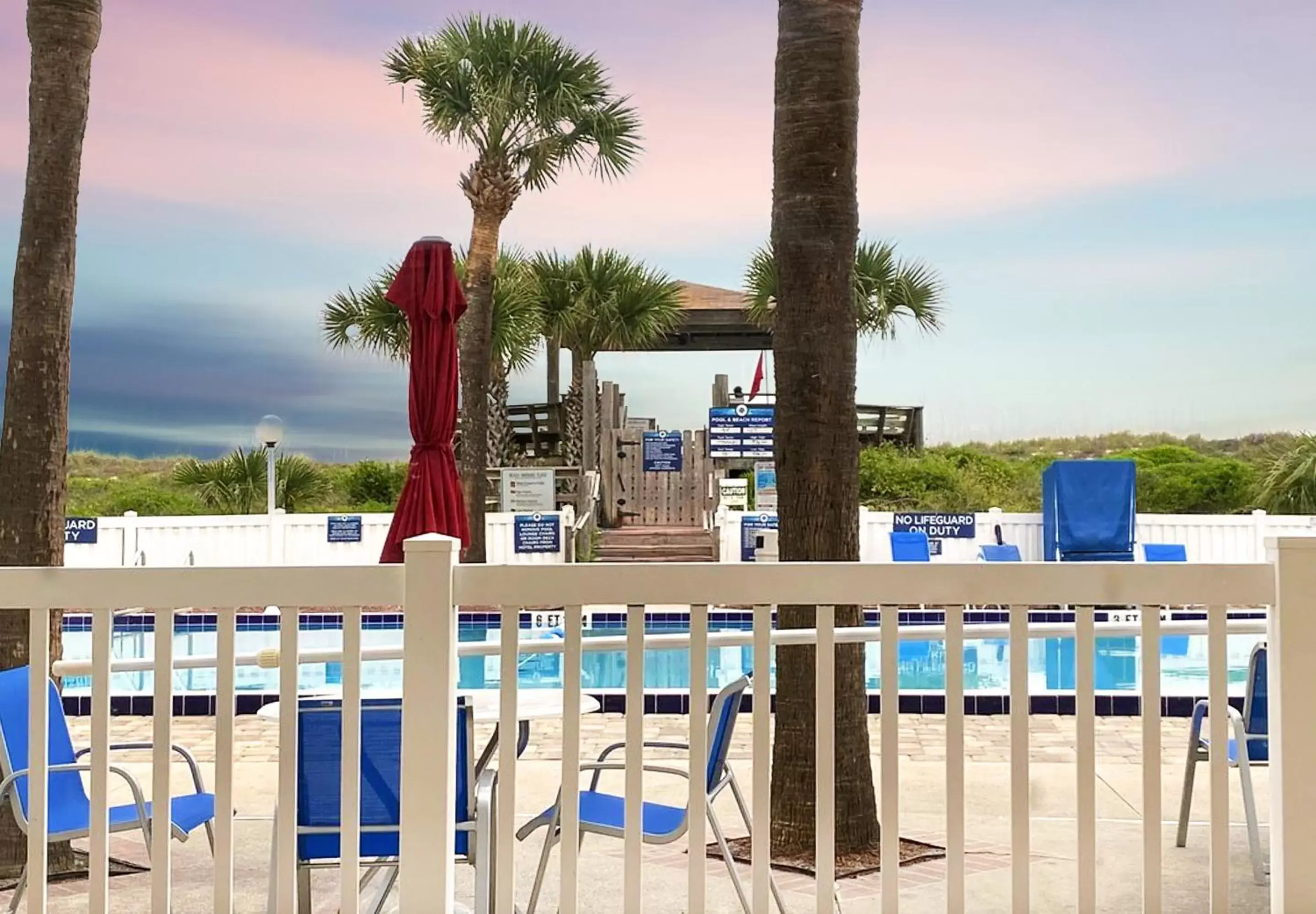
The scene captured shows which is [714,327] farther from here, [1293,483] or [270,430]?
[270,430]

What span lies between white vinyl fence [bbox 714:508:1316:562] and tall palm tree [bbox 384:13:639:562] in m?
3.00

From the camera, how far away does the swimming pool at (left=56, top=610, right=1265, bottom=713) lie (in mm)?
9320

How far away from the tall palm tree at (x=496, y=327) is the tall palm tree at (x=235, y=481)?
211cm

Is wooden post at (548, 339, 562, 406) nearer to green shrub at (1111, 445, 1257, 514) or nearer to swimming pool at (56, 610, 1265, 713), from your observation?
green shrub at (1111, 445, 1257, 514)

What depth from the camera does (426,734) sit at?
2518 millimetres

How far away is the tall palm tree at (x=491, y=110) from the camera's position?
13.7 metres

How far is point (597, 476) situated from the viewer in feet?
59.3

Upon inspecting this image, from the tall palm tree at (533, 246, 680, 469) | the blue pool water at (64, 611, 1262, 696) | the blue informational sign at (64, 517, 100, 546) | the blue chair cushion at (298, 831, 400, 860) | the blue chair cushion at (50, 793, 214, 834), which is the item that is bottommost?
the blue pool water at (64, 611, 1262, 696)

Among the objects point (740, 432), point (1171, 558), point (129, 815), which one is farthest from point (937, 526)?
point (129, 815)

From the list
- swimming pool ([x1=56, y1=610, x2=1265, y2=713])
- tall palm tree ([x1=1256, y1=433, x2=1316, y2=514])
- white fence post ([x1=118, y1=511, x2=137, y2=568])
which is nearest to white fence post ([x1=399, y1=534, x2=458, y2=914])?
swimming pool ([x1=56, y1=610, x2=1265, y2=713])

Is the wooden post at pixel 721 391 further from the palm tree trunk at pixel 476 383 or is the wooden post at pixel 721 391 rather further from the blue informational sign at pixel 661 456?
the palm tree trunk at pixel 476 383

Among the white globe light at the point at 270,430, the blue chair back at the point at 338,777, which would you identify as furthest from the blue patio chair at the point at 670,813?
the white globe light at the point at 270,430

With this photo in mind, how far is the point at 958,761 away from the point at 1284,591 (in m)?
0.75

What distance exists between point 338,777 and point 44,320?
2.20 meters
